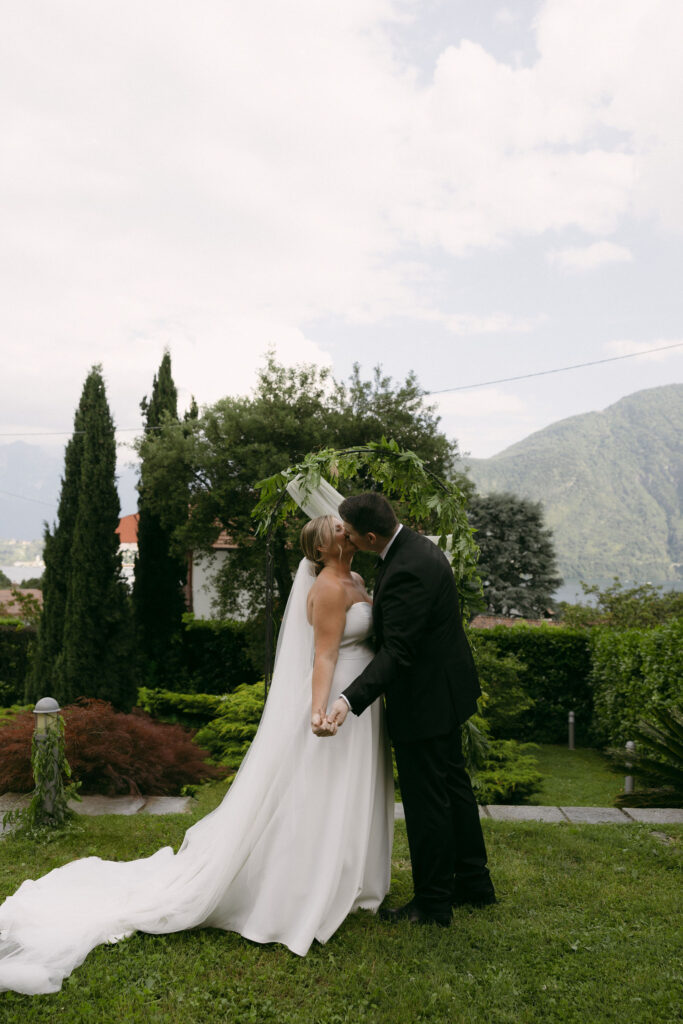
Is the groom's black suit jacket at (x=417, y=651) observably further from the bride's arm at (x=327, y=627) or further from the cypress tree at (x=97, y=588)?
the cypress tree at (x=97, y=588)

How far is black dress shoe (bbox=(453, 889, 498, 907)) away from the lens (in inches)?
151

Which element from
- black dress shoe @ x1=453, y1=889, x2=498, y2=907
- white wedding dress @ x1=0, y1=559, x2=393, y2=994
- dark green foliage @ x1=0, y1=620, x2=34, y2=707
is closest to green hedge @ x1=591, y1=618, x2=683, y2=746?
black dress shoe @ x1=453, y1=889, x2=498, y2=907

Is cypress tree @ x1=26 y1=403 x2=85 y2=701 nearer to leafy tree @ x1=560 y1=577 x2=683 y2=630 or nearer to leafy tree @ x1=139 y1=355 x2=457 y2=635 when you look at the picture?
leafy tree @ x1=139 y1=355 x2=457 y2=635

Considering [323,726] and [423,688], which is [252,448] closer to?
[423,688]

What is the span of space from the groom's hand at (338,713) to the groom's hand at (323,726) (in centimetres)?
1

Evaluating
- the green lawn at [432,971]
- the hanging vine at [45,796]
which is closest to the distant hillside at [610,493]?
the hanging vine at [45,796]

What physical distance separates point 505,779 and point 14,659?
385 inches

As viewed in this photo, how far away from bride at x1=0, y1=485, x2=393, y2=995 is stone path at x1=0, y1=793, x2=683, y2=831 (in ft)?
7.89

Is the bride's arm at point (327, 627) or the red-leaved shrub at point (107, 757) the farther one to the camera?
the red-leaved shrub at point (107, 757)

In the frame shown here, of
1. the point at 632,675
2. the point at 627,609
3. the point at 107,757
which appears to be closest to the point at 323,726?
the point at 107,757

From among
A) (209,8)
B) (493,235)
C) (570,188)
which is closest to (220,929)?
(209,8)

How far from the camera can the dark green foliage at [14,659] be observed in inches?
530

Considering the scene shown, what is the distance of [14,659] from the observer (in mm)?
13562

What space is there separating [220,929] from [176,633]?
456 inches
